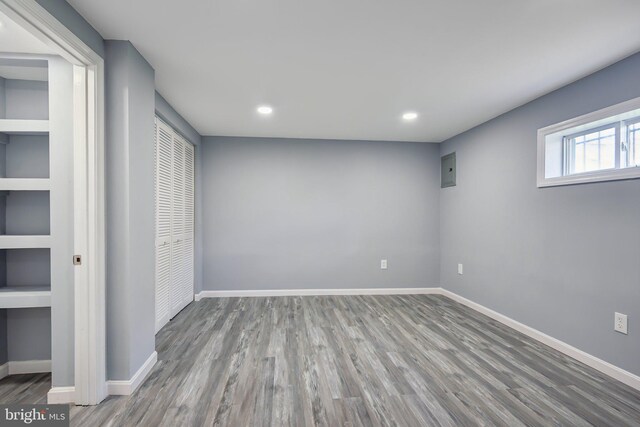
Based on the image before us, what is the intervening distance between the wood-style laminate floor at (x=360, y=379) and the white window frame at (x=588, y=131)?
1.52 metres

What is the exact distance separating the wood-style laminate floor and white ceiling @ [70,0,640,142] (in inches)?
92.5

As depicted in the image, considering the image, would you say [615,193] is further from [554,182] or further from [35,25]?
[35,25]

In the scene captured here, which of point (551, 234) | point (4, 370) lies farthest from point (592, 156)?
point (4, 370)

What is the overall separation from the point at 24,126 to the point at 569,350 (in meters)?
4.55

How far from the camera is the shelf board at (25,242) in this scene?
1.90 meters

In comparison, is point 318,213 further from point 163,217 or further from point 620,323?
point 620,323

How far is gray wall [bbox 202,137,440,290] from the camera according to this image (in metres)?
4.16

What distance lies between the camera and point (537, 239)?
279 cm

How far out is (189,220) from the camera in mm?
3807

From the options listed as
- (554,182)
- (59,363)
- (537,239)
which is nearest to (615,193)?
(554,182)

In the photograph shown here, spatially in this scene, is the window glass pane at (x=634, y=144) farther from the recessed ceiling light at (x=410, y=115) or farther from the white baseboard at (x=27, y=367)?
the white baseboard at (x=27, y=367)

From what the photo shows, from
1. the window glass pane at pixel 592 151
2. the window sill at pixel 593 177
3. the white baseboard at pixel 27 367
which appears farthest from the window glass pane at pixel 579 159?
the white baseboard at pixel 27 367

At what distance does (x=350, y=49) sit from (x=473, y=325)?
303 cm

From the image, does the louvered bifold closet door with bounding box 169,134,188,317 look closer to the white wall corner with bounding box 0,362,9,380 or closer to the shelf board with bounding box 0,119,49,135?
the white wall corner with bounding box 0,362,9,380
